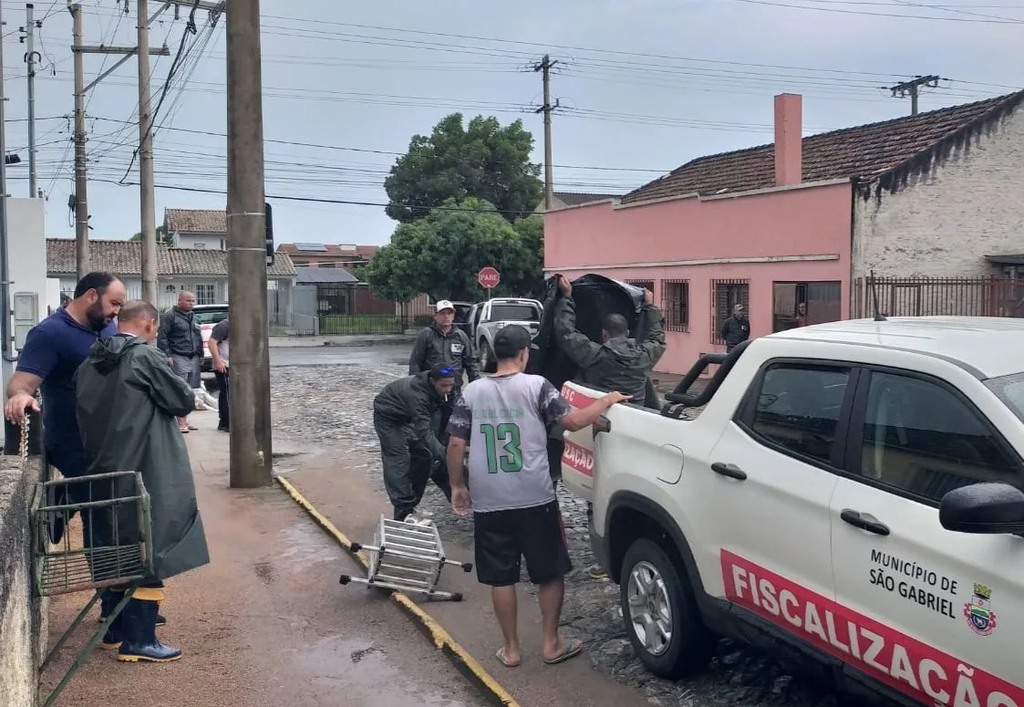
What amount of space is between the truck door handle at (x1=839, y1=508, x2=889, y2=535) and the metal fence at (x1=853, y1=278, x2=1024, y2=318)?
1455 cm

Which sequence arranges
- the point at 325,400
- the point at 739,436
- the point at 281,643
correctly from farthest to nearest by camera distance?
the point at 325,400 < the point at 281,643 < the point at 739,436

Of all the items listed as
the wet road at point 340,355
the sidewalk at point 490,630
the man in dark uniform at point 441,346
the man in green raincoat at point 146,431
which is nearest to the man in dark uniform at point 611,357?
the sidewalk at point 490,630

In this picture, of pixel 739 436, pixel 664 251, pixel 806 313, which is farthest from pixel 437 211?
pixel 739 436

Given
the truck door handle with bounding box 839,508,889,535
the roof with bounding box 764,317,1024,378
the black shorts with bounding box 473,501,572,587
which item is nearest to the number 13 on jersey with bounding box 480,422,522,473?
the black shorts with bounding box 473,501,572,587

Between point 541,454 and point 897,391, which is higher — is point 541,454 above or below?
below

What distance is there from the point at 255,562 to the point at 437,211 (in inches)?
1353

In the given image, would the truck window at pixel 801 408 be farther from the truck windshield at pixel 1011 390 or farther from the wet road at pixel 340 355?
the wet road at pixel 340 355

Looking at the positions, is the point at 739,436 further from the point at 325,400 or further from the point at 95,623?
the point at 325,400

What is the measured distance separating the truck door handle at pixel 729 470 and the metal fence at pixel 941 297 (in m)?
14.0

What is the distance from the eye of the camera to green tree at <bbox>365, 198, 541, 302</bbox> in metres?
38.5

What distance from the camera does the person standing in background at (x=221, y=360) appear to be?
12.6m

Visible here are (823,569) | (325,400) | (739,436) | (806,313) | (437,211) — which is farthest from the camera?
(437,211)

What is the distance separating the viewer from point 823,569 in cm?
374

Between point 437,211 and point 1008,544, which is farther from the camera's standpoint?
point 437,211
